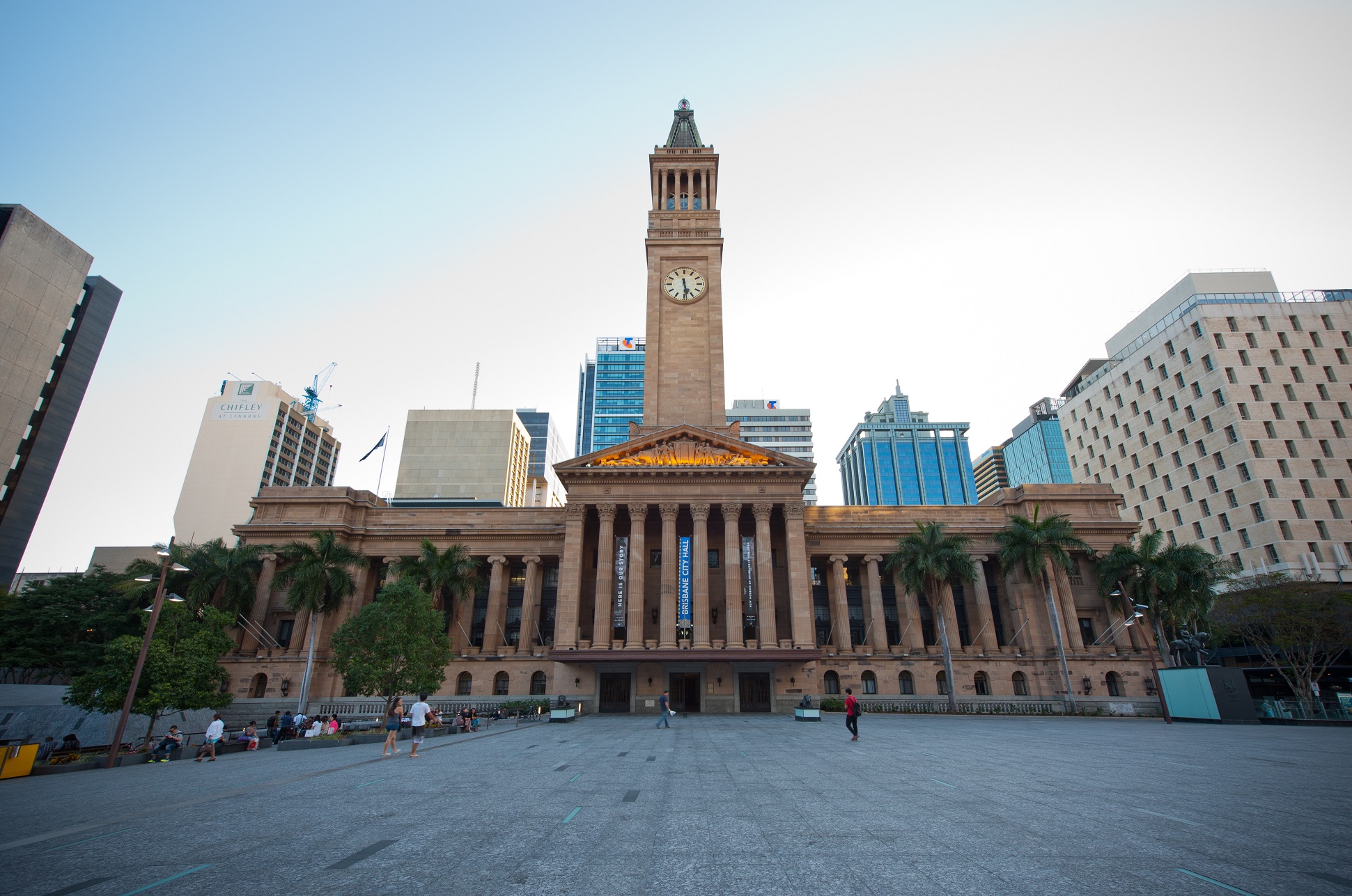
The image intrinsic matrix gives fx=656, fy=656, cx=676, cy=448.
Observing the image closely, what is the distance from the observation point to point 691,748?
988 inches

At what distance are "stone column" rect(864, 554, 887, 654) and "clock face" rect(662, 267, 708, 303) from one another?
31.6 metres

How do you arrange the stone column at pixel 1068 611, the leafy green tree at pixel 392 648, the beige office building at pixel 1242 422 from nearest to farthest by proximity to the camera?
the leafy green tree at pixel 392 648
the stone column at pixel 1068 611
the beige office building at pixel 1242 422

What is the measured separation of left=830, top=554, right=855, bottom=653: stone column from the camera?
189 feet

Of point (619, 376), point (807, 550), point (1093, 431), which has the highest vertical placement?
point (619, 376)

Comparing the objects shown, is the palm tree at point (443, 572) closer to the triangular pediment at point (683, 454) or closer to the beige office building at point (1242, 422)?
the triangular pediment at point (683, 454)

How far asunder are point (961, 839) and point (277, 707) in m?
55.1

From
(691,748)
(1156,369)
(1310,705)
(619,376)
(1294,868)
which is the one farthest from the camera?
(619,376)

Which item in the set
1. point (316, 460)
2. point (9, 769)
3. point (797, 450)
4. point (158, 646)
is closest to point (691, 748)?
point (9, 769)

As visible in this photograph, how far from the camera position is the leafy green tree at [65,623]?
52781 mm

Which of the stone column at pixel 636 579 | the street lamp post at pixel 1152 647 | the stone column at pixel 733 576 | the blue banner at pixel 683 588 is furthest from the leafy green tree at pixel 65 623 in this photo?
the street lamp post at pixel 1152 647

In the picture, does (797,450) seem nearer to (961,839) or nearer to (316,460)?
(316,460)

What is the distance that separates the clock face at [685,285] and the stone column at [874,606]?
104 feet

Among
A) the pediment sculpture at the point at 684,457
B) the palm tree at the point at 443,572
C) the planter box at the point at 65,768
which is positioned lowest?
the planter box at the point at 65,768

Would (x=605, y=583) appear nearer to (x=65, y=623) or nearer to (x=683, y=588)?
(x=683, y=588)
